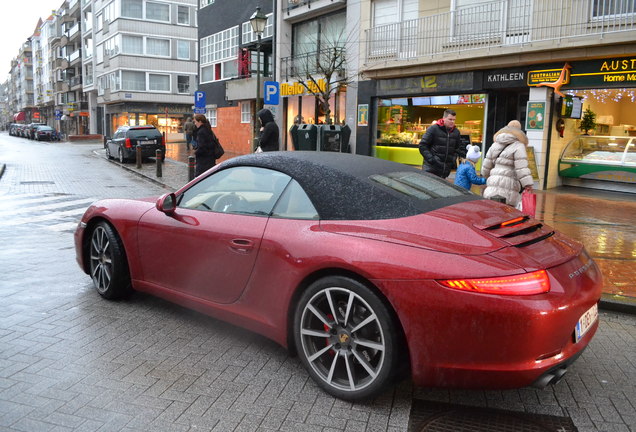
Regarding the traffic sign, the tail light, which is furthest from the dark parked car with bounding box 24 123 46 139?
the tail light

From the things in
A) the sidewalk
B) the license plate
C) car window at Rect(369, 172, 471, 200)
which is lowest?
the sidewalk

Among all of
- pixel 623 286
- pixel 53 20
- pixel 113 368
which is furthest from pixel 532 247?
pixel 53 20

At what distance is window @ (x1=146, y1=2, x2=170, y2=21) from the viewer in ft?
173

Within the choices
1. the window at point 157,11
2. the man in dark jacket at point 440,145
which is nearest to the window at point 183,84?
the window at point 157,11

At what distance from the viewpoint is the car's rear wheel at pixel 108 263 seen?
472 centimetres

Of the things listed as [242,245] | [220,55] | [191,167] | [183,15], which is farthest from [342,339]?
[183,15]

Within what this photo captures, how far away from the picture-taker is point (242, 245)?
11.9 ft

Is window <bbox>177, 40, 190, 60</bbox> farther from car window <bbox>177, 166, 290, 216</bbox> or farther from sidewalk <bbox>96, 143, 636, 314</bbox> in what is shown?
car window <bbox>177, 166, 290, 216</bbox>

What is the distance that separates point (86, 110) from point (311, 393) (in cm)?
7291

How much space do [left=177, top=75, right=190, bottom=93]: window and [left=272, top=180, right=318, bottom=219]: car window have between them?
53.9m

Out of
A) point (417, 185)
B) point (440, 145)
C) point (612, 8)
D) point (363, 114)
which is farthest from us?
point (363, 114)

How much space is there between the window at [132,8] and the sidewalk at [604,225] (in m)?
41.3

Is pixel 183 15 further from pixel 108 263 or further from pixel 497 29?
pixel 108 263

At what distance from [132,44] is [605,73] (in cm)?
4794
